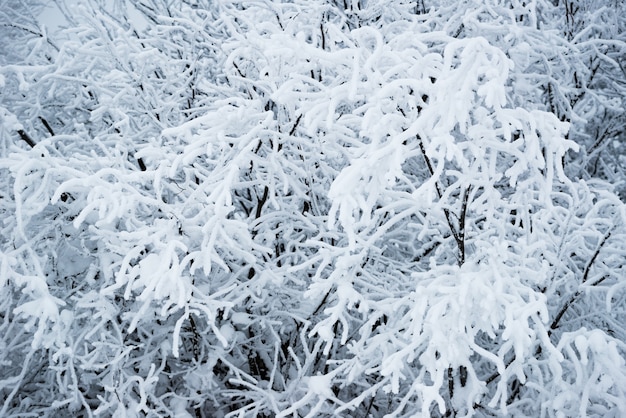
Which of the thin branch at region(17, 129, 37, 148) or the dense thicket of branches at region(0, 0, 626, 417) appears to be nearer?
the dense thicket of branches at region(0, 0, 626, 417)

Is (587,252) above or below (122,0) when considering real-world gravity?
below

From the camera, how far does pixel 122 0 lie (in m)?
5.43

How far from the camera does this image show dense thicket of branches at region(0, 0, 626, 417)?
240cm

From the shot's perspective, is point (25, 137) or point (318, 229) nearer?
point (318, 229)

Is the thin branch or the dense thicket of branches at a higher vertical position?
the thin branch

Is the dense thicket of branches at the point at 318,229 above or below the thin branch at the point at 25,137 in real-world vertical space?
below

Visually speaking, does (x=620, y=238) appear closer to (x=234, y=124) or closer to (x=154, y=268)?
(x=234, y=124)

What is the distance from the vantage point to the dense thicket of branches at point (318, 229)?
2396 mm

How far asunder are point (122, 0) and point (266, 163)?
3504 mm

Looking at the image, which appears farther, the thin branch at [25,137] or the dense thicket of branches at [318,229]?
the thin branch at [25,137]

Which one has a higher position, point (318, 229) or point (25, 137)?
point (25, 137)

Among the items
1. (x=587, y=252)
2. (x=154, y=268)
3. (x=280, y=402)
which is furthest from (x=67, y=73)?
(x=587, y=252)

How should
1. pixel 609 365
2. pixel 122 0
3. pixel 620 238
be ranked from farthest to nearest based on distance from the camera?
pixel 122 0
pixel 620 238
pixel 609 365

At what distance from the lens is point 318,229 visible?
3625 mm
